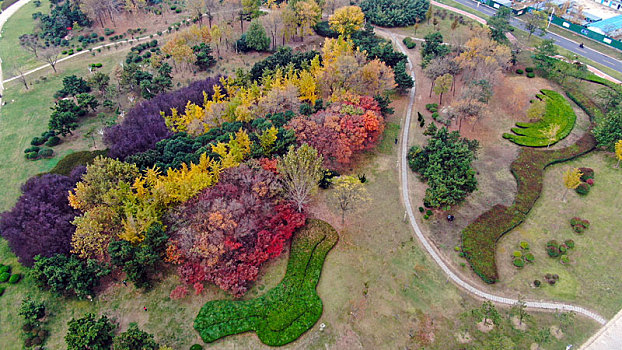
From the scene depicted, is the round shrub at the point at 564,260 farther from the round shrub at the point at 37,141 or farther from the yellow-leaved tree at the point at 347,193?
the round shrub at the point at 37,141

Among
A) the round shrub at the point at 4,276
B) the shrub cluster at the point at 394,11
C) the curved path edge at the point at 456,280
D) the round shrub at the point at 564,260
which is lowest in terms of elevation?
the round shrub at the point at 4,276

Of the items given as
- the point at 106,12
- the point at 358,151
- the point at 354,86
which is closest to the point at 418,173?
the point at 358,151

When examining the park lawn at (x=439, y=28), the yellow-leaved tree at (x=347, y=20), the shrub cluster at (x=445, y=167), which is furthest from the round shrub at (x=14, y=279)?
the park lawn at (x=439, y=28)

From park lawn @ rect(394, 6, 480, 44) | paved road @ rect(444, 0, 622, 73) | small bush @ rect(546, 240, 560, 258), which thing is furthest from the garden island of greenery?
paved road @ rect(444, 0, 622, 73)

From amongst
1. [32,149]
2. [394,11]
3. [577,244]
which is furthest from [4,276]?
[394,11]

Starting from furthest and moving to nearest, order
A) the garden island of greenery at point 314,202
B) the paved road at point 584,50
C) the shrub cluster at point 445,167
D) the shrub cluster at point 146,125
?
the paved road at point 584,50 < the shrub cluster at point 146,125 < the shrub cluster at point 445,167 < the garden island of greenery at point 314,202

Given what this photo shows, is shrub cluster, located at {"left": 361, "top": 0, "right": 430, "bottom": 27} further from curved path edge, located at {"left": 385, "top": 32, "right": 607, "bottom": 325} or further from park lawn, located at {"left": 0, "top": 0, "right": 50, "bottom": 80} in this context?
park lawn, located at {"left": 0, "top": 0, "right": 50, "bottom": 80}

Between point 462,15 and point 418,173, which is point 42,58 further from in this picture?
point 462,15
